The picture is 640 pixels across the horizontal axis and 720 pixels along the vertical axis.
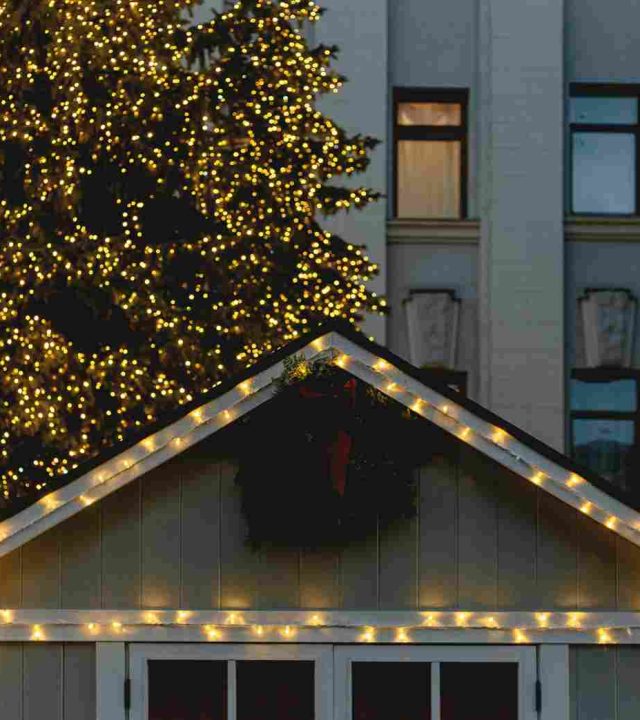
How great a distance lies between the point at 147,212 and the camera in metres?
15.2

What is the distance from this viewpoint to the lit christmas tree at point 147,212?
47.4 feet

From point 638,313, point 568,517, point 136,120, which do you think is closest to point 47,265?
point 136,120

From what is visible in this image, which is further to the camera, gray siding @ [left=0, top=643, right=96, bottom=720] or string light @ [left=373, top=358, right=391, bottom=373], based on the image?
gray siding @ [left=0, top=643, right=96, bottom=720]

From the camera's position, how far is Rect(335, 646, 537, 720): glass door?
9727mm

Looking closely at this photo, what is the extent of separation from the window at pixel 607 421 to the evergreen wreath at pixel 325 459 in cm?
964

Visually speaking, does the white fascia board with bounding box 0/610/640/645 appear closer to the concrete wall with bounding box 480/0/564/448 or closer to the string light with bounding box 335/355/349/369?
the string light with bounding box 335/355/349/369

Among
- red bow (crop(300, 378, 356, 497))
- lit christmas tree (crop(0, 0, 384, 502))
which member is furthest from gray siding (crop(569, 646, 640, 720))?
lit christmas tree (crop(0, 0, 384, 502))

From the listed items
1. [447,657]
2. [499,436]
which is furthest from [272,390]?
[447,657]

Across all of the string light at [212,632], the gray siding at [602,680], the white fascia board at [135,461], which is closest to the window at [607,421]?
the gray siding at [602,680]

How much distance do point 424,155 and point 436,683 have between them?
1039 cm

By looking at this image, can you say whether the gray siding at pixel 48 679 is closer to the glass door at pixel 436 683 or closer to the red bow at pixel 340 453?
the glass door at pixel 436 683

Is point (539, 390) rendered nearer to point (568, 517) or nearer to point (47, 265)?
point (47, 265)

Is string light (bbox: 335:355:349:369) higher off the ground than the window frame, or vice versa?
string light (bbox: 335:355:349:369)

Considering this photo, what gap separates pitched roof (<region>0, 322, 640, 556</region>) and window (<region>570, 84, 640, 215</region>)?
1026 cm
